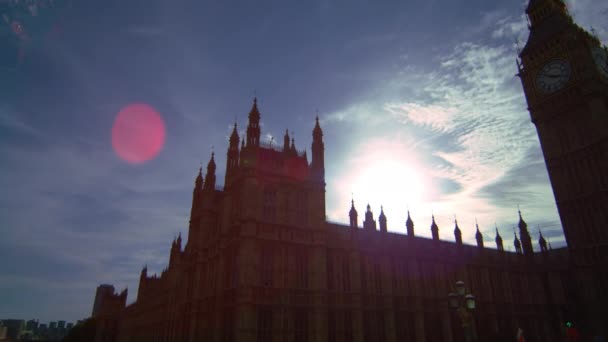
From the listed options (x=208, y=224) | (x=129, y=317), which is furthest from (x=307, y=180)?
(x=129, y=317)

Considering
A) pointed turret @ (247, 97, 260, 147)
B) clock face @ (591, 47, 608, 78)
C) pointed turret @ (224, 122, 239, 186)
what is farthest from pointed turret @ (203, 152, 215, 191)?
clock face @ (591, 47, 608, 78)

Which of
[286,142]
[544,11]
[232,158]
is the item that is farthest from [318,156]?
[544,11]

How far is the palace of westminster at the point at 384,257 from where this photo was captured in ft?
123

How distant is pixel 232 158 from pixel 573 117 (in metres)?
50.6

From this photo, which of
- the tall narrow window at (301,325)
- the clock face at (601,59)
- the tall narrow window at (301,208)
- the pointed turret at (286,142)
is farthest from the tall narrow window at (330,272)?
the clock face at (601,59)

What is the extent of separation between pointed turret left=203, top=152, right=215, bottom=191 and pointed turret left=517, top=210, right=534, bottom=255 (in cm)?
4948

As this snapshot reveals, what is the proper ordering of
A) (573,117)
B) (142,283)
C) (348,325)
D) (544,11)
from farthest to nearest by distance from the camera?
1. (142,283)
2. (544,11)
3. (573,117)
4. (348,325)

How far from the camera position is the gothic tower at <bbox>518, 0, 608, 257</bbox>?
55312 mm

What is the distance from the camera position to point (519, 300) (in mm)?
56688

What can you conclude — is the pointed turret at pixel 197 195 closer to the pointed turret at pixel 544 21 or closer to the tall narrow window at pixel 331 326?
the tall narrow window at pixel 331 326

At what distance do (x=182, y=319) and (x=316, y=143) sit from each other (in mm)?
28606

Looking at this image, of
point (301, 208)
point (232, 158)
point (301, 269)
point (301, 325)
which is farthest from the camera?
point (232, 158)

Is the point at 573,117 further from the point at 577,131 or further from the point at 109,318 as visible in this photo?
the point at 109,318

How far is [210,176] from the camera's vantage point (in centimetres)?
5369
